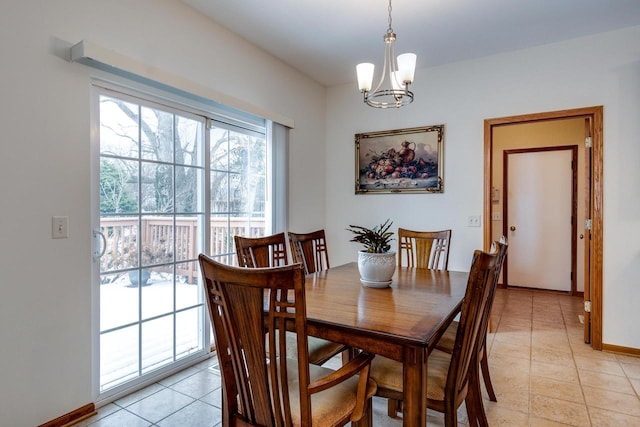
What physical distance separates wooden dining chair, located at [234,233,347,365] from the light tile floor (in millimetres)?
506

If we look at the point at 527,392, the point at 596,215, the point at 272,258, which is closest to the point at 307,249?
the point at 272,258

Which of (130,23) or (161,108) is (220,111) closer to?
(161,108)

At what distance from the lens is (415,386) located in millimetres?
1211

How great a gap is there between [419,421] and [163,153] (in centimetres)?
227

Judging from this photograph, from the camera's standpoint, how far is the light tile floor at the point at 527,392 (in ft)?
6.54

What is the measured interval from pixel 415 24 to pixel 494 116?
1247 millimetres

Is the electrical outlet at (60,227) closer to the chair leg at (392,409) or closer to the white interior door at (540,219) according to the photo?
the chair leg at (392,409)

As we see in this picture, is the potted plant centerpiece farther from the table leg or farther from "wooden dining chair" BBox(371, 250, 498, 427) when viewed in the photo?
the table leg

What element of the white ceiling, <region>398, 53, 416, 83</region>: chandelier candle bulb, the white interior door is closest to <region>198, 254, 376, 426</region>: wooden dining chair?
<region>398, 53, 416, 83</region>: chandelier candle bulb

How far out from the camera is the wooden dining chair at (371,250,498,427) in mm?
1330

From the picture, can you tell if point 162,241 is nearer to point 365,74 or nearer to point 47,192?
point 47,192

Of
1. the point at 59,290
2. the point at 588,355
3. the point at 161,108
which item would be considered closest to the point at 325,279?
the point at 59,290

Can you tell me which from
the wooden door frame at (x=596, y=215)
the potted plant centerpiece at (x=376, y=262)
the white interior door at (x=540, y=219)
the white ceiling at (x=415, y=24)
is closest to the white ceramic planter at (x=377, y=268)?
the potted plant centerpiece at (x=376, y=262)

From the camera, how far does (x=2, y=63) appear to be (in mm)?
1694
